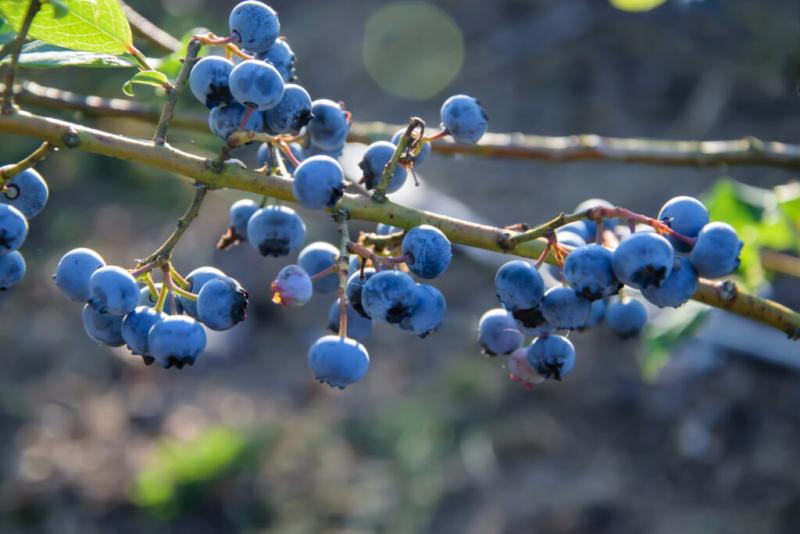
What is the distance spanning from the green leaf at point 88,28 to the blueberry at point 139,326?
1.62 ft

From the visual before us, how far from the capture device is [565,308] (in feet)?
4.23

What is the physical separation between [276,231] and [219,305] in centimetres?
16

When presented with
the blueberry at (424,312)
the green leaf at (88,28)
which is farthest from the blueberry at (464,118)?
the green leaf at (88,28)

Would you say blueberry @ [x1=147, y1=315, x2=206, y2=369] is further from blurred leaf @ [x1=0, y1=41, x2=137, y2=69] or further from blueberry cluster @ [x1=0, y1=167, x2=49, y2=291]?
blurred leaf @ [x1=0, y1=41, x2=137, y2=69]

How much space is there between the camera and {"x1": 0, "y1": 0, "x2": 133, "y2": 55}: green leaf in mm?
1427

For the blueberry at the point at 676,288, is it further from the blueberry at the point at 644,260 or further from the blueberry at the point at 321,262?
the blueberry at the point at 321,262

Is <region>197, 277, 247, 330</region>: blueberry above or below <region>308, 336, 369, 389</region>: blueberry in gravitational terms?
above

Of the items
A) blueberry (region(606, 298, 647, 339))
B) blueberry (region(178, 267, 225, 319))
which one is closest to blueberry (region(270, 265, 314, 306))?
blueberry (region(178, 267, 225, 319))

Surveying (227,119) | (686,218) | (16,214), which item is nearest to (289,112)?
(227,119)

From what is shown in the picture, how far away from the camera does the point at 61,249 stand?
21.0ft

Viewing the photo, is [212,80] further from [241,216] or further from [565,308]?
[565,308]

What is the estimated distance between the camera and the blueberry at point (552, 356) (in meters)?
1.44

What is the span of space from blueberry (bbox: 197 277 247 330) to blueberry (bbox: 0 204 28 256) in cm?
28

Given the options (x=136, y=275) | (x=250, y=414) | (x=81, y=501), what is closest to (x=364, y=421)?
(x=250, y=414)
